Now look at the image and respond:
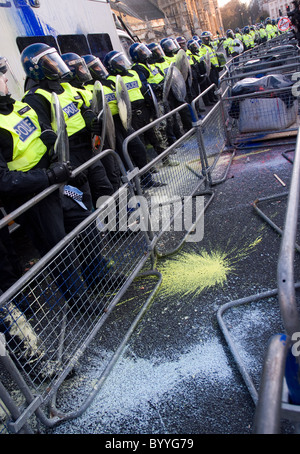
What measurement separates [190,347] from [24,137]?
2.02 metres

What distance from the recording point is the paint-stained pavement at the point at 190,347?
1993 millimetres

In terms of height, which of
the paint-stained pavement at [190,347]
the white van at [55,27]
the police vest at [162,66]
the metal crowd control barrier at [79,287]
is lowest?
the paint-stained pavement at [190,347]

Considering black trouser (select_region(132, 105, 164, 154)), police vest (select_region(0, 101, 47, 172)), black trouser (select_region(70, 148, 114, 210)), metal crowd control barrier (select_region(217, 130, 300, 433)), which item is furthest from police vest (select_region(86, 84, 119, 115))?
metal crowd control barrier (select_region(217, 130, 300, 433))

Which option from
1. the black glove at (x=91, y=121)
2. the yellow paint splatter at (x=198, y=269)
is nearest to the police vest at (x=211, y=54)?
the black glove at (x=91, y=121)

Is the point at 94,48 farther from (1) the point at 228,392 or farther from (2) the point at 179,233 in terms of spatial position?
(1) the point at 228,392

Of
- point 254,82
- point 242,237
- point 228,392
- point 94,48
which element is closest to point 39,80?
point 242,237

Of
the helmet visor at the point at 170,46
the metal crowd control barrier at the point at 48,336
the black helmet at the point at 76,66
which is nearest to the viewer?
the metal crowd control barrier at the point at 48,336

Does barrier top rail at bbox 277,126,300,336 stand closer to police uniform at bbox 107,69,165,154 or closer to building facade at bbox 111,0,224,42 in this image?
police uniform at bbox 107,69,165,154

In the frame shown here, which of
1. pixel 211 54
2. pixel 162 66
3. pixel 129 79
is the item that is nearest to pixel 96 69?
pixel 129 79

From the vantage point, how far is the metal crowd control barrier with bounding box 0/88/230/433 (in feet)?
6.47

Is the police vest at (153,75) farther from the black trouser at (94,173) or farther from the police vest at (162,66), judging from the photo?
the black trouser at (94,173)

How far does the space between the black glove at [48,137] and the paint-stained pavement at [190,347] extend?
61.6 inches

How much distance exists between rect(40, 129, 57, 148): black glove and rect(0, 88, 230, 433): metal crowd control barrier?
37cm

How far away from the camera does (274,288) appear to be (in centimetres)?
277
